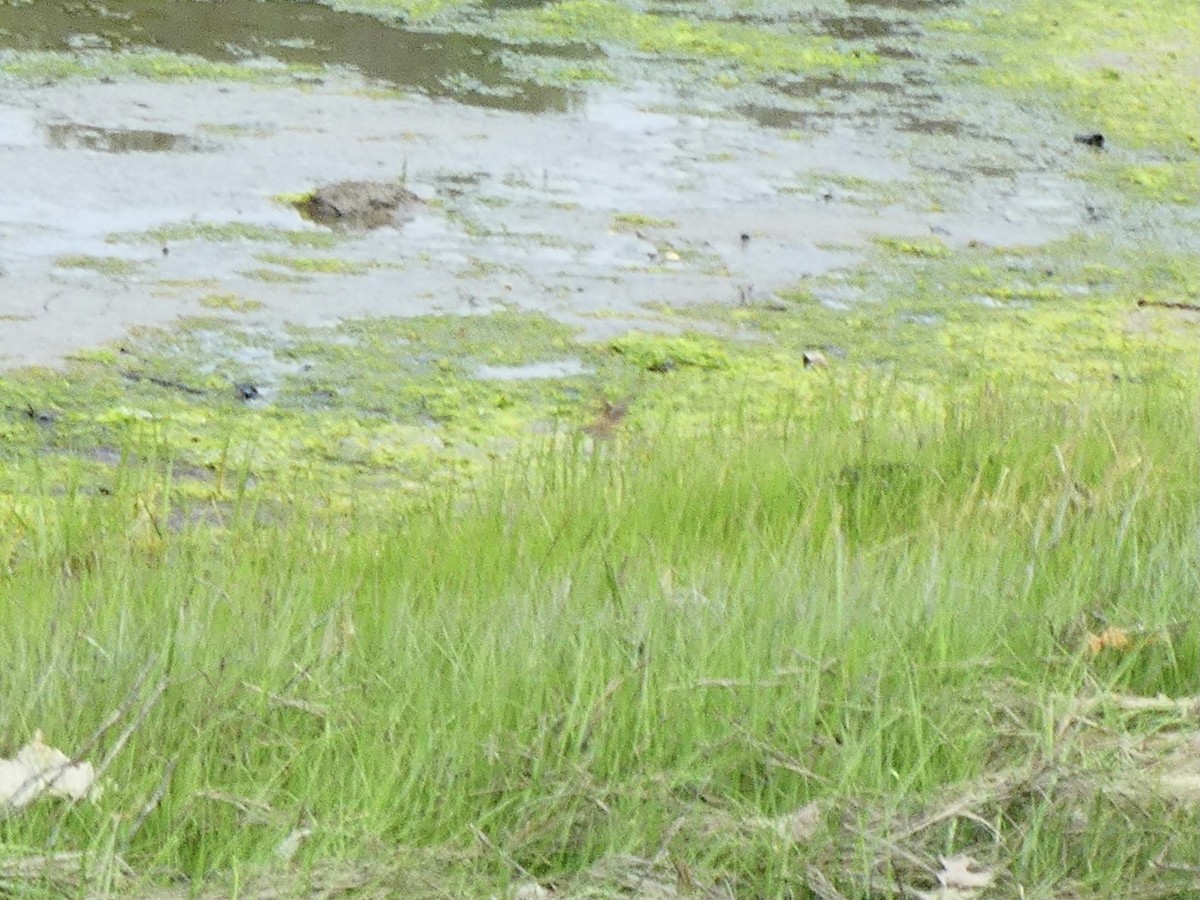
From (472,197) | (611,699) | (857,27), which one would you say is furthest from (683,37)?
(611,699)

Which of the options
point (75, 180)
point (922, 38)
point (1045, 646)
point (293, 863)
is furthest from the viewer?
point (922, 38)

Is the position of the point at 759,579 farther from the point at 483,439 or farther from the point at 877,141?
the point at 877,141

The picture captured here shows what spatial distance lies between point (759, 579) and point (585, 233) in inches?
128

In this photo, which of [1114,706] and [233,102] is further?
[233,102]

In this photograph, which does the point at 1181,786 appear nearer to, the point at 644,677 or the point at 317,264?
the point at 644,677

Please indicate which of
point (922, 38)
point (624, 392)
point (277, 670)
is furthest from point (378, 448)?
point (922, 38)

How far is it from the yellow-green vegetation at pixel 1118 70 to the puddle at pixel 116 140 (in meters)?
3.21

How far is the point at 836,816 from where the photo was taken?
1.99 meters

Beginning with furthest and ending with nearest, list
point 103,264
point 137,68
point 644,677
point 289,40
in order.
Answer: point 289,40
point 137,68
point 103,264
point 644,677

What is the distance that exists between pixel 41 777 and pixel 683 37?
270 inches

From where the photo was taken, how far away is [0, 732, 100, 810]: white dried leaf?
1.84 metres

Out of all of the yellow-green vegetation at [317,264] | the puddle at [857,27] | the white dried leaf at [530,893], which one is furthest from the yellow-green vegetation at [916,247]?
the white dried leaf at [530,893]

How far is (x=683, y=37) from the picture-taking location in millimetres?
8312

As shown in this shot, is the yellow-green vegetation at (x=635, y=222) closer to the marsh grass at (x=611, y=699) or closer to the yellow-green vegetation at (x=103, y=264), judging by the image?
the yellow-green vegetation at (x=103, y=264)
